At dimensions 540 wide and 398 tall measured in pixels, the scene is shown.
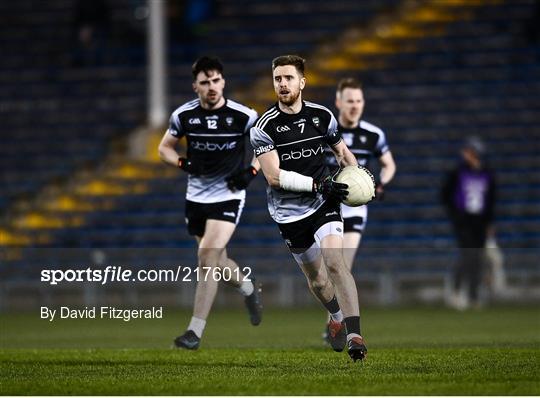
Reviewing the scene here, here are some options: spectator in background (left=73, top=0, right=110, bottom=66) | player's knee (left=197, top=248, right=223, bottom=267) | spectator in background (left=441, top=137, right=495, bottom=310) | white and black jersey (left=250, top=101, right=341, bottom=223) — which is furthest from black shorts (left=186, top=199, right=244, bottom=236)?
spectator in background (left=73, top=0, right=110, bottom=66)

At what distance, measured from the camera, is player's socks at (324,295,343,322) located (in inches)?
362

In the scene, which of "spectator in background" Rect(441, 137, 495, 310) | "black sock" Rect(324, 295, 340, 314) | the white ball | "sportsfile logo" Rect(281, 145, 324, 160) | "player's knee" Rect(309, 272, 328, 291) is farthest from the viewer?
"spectator in background" Rect(441, 137, 495, 310)

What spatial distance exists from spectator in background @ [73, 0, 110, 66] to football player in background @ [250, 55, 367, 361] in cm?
1420

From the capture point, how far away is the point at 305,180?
848 centimetres

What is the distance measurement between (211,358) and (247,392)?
226 cm

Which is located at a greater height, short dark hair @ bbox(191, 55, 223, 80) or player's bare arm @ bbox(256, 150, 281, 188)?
short dark hair @ bbox(191, 55, 223, 80)

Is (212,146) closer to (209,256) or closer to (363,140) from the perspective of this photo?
(209,256)

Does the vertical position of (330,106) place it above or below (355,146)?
above

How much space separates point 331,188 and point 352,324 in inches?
34.4

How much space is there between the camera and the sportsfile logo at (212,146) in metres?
10.3

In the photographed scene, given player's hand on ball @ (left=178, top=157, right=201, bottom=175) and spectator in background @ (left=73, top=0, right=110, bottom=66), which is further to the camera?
spectator in background @ (left=73, top=0, right=110, bottom=66)

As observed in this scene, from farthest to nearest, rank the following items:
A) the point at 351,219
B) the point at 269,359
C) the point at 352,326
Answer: the point at 351,219
the point at 269,359
the point at 352,326

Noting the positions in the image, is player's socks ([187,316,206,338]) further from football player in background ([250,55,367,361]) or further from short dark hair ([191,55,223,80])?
short dark hair ([191,55,223,80])

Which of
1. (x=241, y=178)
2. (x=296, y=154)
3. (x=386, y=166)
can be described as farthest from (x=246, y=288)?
(x=296, y=154)
